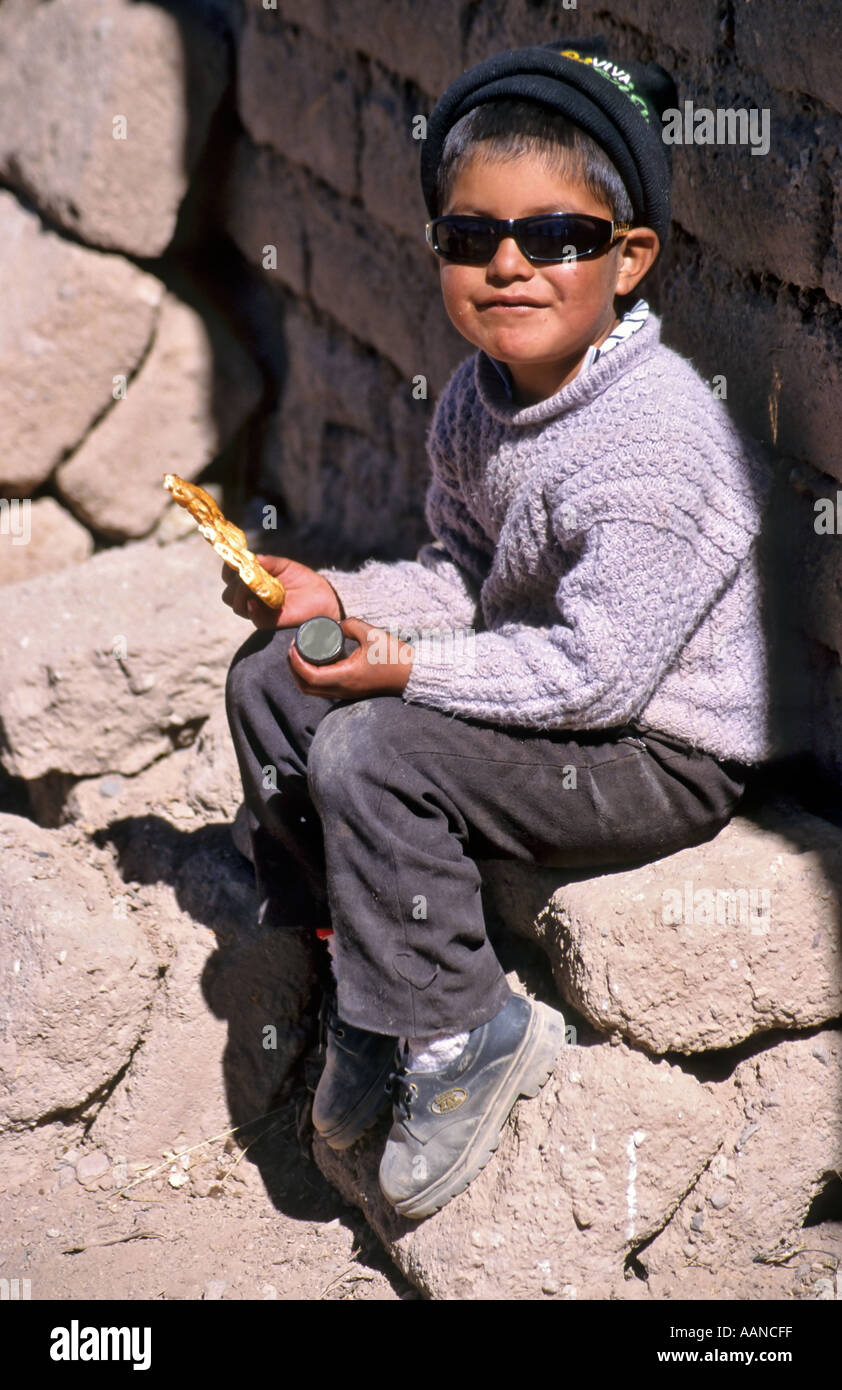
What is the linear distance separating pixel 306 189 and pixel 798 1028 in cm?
279

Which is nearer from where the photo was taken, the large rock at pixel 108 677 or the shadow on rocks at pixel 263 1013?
the shadow on rocks at pixel 263 1013

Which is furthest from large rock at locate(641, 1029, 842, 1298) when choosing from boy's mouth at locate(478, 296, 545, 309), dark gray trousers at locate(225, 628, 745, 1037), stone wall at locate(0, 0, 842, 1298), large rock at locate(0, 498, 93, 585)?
large rock at locate(0, 498, 93, 585)

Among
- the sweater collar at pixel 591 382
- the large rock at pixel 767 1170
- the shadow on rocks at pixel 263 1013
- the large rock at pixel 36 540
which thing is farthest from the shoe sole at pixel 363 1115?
the large rock at pixel 36 540

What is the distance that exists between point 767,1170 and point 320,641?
1.07 meters

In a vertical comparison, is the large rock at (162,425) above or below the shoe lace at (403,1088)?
above

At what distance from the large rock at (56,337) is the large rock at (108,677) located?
1009 millimetres

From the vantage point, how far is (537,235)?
1972 mm

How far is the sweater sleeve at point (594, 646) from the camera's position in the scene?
193cm

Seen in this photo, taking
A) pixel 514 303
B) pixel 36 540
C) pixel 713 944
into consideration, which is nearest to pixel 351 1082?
pixel 713 944

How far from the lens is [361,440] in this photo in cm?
405

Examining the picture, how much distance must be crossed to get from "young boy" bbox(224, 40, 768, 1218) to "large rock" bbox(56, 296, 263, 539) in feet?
7.58

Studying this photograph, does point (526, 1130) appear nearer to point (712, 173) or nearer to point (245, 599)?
point (245, 599)

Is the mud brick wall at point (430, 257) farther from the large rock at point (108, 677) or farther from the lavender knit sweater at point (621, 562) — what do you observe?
the large rock at point (108, 677)

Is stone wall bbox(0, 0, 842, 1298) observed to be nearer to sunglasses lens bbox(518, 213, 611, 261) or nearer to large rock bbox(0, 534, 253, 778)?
large rock bbox(0, 534, 253, 778)
